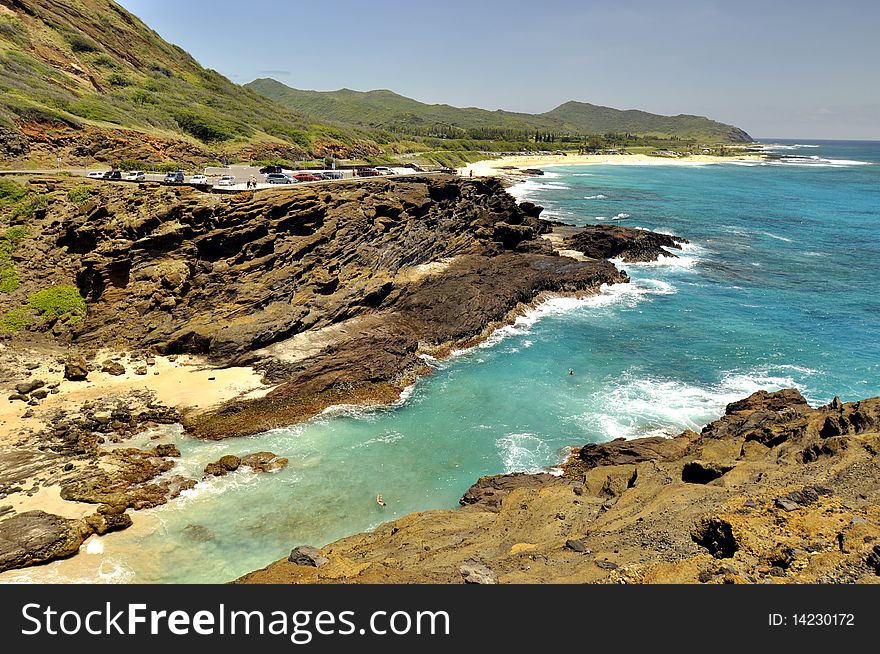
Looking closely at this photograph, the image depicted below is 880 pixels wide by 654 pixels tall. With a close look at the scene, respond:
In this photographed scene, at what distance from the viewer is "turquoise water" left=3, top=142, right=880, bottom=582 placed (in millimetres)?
19984

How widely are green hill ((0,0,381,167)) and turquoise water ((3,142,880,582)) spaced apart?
4194 cm

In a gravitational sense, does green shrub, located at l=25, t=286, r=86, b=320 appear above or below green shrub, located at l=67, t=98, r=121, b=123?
below

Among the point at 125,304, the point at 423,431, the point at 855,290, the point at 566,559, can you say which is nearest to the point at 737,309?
the point at 855,290

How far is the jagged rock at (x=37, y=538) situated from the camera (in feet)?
57.5

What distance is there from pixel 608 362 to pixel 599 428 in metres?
9.21

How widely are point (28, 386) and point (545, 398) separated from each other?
29470 millimetres

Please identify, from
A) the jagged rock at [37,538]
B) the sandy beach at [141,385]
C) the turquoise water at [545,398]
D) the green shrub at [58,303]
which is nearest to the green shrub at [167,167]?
the green shrub at [58,303]

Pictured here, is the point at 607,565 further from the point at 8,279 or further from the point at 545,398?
the point at 8,279

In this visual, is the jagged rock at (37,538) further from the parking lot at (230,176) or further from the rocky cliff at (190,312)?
the parking lot at (230,176)

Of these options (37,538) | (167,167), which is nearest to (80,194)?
(167,167)

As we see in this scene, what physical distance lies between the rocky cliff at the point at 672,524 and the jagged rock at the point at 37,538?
8.36 m

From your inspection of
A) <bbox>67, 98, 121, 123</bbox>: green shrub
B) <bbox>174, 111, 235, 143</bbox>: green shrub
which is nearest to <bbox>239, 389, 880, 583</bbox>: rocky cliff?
<bbox>67, 98, 121, 123</bbox>: green shrub

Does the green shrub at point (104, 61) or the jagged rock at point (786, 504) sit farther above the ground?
the green shrub at point (104, 61)

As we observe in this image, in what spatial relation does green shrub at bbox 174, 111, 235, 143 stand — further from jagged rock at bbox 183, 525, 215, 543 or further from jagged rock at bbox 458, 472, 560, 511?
jagged rock at bbox 458, 472, 560, 511
